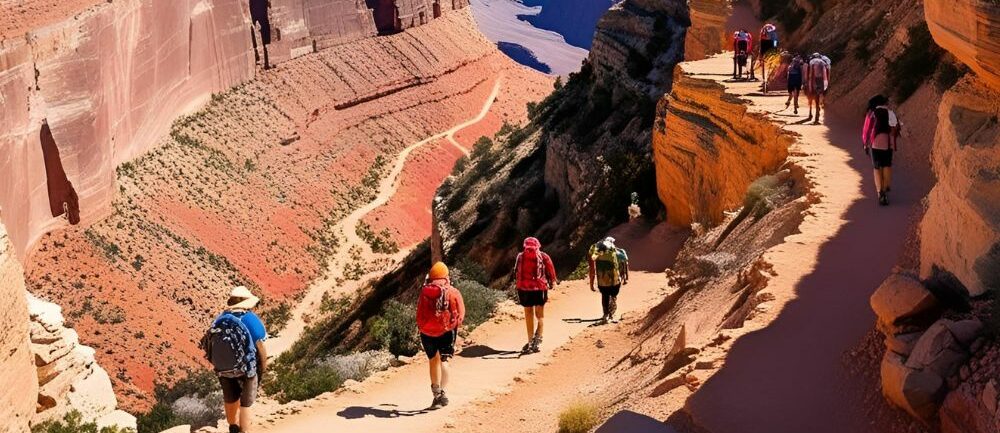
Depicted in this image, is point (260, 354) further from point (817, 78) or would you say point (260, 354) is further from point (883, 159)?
point (817, 78)

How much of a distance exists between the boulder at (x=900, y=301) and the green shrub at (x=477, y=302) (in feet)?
33.4

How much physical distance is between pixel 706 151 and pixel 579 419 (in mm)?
12832

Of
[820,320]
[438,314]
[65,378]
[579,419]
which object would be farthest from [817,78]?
[65,378]

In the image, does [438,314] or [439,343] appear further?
[439,343]

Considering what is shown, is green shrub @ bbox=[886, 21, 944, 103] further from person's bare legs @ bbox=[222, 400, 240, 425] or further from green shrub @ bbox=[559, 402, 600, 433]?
person's bare legs @ bbox=[222, 400, 240, 425]

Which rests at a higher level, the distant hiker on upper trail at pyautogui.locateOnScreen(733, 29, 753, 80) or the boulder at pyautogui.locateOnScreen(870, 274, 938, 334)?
the boulder at pyautogui.locateOnScreen(870, 274, 938, 334)

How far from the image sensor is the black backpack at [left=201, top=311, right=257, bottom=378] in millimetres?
12883

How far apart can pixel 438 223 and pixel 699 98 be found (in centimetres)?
1687

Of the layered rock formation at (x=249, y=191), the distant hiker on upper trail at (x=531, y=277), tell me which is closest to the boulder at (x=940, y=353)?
the distant hiker on upper trail at (x=531, y=277)

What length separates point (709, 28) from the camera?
110 feet

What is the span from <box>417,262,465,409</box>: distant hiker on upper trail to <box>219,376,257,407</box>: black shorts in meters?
1.93

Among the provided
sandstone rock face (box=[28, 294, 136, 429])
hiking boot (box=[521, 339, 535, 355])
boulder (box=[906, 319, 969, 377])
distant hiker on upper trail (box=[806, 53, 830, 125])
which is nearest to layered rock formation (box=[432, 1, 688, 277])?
distant hiker on upper trail (box=[806, 53, 830, 125])

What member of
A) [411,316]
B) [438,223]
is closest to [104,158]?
[438,223]

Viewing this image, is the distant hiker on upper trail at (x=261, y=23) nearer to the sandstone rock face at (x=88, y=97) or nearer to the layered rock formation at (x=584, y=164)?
the sandstone rock face at (x=88, y=97)
